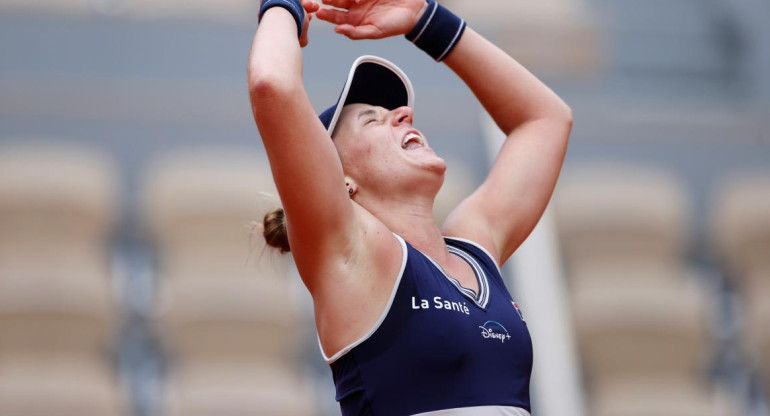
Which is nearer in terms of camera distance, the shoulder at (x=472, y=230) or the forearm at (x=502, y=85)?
the shoulder at (x=472, y=230)

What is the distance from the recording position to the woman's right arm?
187cm

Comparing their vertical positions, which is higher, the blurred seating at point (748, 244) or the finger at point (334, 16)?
the finger at point (334, 16)

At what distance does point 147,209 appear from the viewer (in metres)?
4.48

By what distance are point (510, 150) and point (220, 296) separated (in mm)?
2047

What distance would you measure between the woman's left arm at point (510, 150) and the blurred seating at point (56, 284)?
2.02 metres

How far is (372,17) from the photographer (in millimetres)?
2295

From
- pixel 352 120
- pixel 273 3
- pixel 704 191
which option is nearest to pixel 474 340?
pixel 352 120

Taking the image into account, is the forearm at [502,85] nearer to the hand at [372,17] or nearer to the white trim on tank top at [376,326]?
the hand at [372,17]

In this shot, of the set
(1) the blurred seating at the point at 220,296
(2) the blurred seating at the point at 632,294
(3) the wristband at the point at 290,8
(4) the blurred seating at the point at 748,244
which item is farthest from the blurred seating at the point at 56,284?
(4) the blurred seating at the point at 748,244

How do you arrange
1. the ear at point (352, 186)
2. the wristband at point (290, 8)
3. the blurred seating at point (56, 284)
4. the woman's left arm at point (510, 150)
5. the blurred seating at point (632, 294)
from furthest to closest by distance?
the blurred seating at point (632, 294)
the blurred seating at point (56, 284)
the woman's left arm at point (510, 150)
the ear at point (352, 186)
the wristband at point (290, 8)

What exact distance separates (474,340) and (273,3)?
72 cm

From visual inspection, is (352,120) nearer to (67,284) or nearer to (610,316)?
(67,284)

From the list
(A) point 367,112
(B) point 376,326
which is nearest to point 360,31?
(A) point 367,112

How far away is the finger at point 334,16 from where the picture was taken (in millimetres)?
2260
